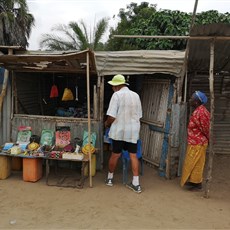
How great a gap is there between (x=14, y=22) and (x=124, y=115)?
41.8 feet

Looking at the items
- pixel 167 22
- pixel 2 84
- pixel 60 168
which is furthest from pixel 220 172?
pixel 167 22

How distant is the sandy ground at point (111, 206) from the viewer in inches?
150

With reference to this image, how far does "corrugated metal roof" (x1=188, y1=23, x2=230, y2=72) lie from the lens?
4.30 metres

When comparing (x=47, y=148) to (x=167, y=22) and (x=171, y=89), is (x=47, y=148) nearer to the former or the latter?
(x=171, y=89)

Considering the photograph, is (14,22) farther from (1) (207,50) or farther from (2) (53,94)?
(1) (207,50)

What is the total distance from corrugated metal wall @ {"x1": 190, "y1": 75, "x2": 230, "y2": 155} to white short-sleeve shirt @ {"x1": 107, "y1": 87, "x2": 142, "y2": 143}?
9.41 ft

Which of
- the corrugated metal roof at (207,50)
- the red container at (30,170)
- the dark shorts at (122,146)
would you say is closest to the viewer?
the corrugated metal roof at (207,50)

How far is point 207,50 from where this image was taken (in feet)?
18.0

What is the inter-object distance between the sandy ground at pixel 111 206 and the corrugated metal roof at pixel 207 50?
2.50 meters

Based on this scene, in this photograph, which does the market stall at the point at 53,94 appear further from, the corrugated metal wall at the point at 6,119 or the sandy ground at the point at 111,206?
the sandy ground at the point at 111,206

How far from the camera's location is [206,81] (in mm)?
7344

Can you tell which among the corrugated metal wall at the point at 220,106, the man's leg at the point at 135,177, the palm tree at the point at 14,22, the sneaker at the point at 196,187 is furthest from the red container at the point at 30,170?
the palm tree at the point at 14,22

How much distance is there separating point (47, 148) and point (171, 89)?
2639 mm

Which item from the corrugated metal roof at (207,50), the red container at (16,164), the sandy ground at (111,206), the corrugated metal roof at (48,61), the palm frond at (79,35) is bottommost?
the sandy ground at (111,206)
